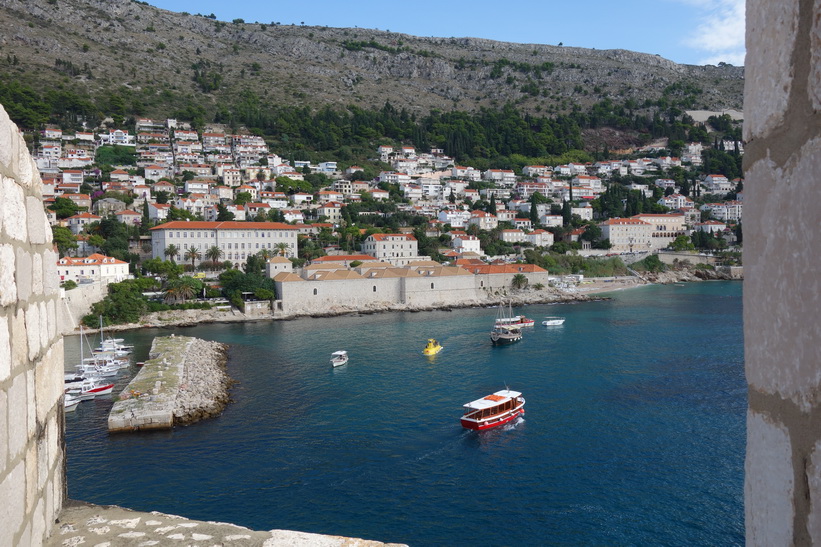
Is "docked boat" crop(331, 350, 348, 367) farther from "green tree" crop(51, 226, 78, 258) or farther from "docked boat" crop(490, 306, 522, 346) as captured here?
"green tree" crop(51, 226, 78, 258)

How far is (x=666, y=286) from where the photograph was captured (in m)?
44.1

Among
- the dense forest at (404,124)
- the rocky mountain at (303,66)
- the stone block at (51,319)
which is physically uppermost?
the rocky mountain at (303,66)

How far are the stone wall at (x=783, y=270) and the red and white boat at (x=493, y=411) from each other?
13314 millimetres

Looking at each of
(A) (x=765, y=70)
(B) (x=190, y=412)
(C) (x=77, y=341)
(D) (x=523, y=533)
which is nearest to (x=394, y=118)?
(C) (x=77, y=341)

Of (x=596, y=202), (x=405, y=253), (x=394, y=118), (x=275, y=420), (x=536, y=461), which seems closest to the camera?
(x=536, y=461)

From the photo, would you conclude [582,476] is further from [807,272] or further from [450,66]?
[450,66]

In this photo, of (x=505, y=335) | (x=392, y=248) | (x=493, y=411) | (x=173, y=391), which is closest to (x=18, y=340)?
(x=493, y=411)

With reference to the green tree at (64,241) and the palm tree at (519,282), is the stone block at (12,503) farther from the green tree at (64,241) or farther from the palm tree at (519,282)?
the palm tree at (519,282)

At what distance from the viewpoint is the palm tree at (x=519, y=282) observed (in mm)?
37469

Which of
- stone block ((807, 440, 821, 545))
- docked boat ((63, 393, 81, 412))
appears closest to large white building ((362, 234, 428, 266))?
docked boat ((63, 393, 81, 412))

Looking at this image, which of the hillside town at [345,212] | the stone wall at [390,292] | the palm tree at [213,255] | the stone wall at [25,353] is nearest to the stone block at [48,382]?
the stone wall at [25,353]

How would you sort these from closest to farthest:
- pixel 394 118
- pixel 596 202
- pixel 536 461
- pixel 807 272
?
pixel 807 272, pixel 536 461, pixel 596 202, pixel 394 118

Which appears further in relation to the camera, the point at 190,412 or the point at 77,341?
the point at 77,341

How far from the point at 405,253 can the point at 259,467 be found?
31057 millimetres
